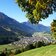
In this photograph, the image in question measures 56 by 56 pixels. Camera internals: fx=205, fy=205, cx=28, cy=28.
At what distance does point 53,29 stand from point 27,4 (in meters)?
6.02

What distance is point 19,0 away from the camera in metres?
34.0

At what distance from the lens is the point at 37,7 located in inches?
1209

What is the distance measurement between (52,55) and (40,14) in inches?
254

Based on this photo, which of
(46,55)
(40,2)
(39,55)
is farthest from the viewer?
(39,55)

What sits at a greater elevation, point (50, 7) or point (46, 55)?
point (50, 7)

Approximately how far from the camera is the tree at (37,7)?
30.2 m

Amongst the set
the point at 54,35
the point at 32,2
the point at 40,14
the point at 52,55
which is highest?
the point at 32,2

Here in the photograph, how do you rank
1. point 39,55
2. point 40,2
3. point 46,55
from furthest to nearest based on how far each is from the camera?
1. point 39,55
2. point 46,55
3. point 40,2

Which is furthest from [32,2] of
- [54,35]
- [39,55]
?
[39,55]

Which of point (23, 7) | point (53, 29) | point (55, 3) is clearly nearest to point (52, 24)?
point (53, 29)

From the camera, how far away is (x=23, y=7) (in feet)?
116

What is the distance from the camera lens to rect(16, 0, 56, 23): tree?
Result: 99.2 feet

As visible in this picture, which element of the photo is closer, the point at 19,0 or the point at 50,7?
the point at 50,7

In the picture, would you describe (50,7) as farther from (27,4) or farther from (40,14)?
(27,4)
